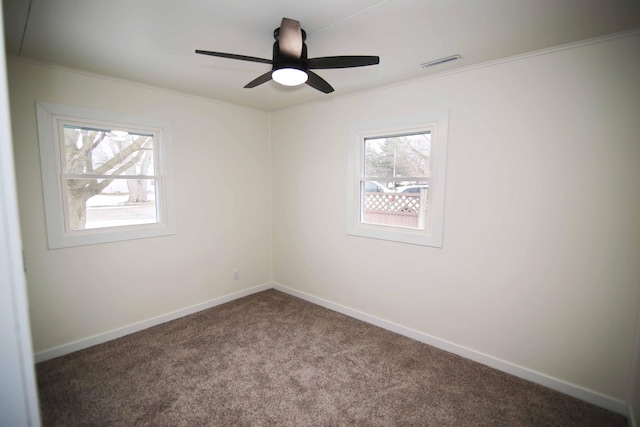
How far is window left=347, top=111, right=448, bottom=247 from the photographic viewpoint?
2748mm

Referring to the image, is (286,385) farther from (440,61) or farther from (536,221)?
(440,61)

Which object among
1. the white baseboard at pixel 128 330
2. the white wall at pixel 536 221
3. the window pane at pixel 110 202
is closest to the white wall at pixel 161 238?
the white baseboard at pixel 128 330

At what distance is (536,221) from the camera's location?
2264 millimetres

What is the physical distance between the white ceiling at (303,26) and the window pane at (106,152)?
0.59 m

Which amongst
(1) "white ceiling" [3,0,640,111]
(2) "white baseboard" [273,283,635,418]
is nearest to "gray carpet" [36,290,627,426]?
(2) "white baseboard" [273,283,635,418]

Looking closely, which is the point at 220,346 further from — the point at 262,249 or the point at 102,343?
the point at 262,249

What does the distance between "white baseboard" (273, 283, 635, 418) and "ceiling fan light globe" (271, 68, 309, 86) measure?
2.56 m

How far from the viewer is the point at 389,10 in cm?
170

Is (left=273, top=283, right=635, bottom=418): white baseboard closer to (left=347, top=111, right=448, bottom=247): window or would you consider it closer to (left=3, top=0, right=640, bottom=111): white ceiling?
(left=347, top=111, right=448, bottom=247): window

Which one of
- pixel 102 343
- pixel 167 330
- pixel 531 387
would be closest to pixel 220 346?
pixel 167 330

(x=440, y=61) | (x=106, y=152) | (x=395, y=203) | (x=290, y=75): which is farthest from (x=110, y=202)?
(x=440, y=61)

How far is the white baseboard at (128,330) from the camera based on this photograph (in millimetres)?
2588

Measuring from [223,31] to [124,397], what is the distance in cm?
269

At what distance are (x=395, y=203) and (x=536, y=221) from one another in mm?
1249
